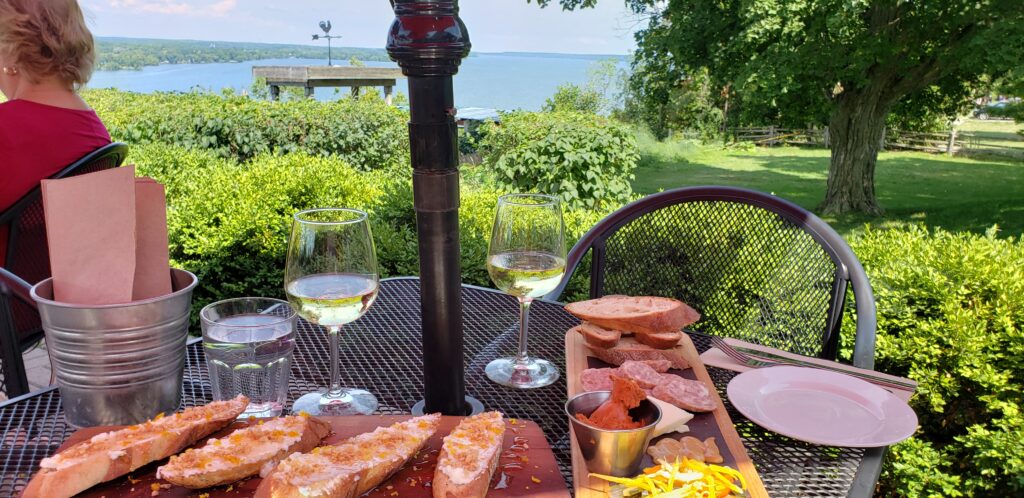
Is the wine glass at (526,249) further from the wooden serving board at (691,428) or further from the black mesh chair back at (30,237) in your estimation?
the black mesh chair back at (30,237)

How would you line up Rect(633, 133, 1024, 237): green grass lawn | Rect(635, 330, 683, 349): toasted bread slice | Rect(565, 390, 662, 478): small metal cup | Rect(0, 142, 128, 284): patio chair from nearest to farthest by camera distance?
Rect(565, 390, 662, 478): small metal cup
Rect(635, 330, 683, 349): toasted bread slice
Rect(0, 142, 128, 284): patio chair
Rect(633, 133, 1024, 237): green grass lawn

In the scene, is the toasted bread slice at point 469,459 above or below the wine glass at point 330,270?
below

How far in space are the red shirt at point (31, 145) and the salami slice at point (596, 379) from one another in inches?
79.0

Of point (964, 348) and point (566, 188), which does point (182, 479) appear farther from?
point (566, 188)

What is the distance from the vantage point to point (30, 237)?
91.4 inches

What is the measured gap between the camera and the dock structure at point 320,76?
979 cm

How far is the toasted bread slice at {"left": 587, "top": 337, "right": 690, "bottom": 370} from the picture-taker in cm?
142

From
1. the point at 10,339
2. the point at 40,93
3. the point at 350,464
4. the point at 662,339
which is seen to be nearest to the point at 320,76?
the point at 40,93

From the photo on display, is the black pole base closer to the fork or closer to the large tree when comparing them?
the fork

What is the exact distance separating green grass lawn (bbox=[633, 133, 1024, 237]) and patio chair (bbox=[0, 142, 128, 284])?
34.3 ft

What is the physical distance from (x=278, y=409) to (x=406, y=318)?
22.4 inches

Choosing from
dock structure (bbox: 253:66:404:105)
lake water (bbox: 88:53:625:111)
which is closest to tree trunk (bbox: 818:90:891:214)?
lake water (bbox: 88:53:625:111)

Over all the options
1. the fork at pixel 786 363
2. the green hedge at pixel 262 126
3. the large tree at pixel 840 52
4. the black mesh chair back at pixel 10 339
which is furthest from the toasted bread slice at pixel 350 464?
the large tree at pixel 840 52

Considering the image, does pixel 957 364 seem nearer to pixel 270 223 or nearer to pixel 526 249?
pixel 526 249
